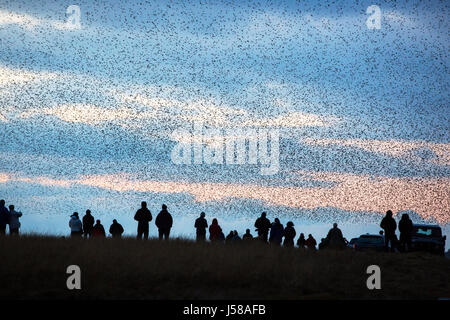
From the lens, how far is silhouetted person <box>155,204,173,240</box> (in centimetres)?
3209

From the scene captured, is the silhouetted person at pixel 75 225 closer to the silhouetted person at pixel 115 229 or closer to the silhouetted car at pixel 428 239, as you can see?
the silhouetted person at pixel 115 229

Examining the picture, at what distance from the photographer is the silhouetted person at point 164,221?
32.1m

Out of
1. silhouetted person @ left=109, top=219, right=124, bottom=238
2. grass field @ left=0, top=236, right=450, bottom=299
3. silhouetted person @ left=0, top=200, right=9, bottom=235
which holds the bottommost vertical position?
grass field @ left=0, top=236, right=450, bottom=299

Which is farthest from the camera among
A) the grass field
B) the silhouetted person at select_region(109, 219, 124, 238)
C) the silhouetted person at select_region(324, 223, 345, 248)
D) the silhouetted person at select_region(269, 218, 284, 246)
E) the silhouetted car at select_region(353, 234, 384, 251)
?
the silhouetted car at select_region(353, 234, 384, 251)

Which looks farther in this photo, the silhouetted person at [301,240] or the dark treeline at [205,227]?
the silhouetted person at [301,240]

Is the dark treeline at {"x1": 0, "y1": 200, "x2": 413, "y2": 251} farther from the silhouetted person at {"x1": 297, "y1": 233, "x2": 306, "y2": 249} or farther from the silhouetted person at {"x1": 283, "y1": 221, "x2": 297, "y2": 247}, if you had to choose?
the silhouetted person at {"x1": 297, "y1": 233, "x2": 306, "y2": 249}

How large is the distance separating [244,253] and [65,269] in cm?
714

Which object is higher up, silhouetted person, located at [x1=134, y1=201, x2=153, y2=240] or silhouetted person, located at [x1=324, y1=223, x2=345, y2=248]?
silhouetted person, located at [x1=134, y1=201, x2=153, y2=240]

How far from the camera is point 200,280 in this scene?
71.3 ft

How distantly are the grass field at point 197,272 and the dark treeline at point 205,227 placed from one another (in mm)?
2874

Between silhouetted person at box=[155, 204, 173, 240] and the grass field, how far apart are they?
9.27 feet

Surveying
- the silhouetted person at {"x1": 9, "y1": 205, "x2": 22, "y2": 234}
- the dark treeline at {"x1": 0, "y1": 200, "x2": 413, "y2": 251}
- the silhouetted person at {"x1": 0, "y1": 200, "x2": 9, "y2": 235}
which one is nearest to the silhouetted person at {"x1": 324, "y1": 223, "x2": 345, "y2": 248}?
the dark treeline at {"x1": 0, "y1": 200, "x2": 413, "y2": 251}

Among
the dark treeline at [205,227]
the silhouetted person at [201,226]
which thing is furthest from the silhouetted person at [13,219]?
the silhouetted person at [201,226]
